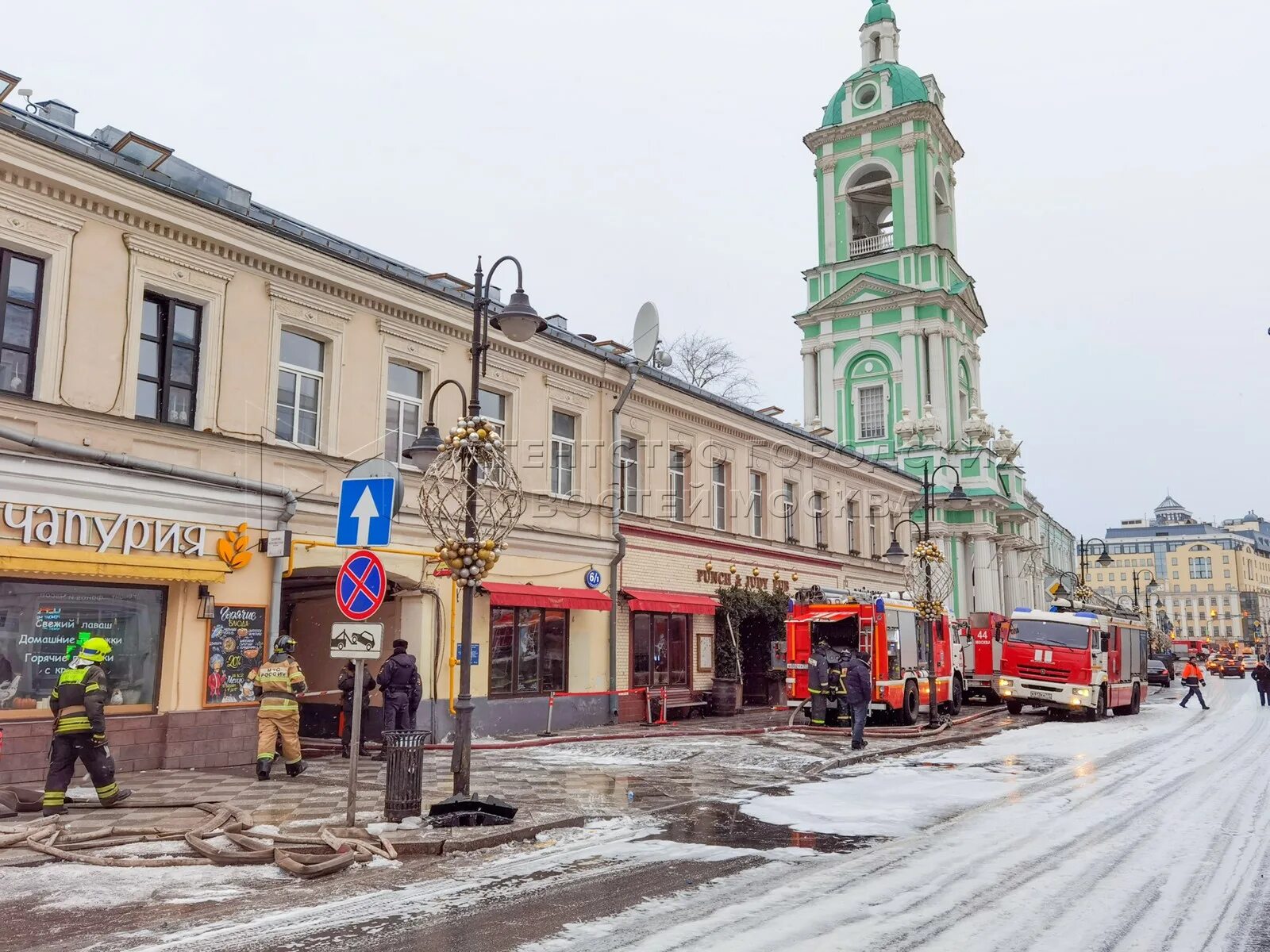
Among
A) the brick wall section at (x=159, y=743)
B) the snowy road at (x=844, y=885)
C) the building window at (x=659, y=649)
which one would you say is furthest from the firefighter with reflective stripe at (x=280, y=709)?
the building window at (x=659, y=649)

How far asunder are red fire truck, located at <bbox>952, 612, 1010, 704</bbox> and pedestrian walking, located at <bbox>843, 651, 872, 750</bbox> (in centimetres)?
1528

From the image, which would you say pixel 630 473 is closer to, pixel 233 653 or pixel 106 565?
pixel 233 653

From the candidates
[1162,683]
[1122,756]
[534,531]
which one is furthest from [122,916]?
[1162,683]

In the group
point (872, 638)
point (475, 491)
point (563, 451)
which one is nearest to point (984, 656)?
point (872, 638)

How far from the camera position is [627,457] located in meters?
24.2

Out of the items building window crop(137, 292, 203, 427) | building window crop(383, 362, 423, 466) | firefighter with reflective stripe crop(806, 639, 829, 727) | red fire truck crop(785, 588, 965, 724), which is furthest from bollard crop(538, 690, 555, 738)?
building window crop(137, 292, 203, 427)

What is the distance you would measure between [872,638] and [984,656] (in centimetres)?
1243

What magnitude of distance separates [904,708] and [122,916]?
1912 cm

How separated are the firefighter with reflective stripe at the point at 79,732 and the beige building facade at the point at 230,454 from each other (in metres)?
2.38

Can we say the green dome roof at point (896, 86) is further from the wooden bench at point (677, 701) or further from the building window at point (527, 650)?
the building window at point (527, 650)

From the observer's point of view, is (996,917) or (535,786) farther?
(535,786)

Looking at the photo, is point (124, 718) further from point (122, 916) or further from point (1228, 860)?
point (1228, 860)

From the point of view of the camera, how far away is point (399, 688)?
49.9 feet

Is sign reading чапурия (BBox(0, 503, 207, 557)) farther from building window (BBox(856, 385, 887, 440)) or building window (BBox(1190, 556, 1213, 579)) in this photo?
building window (BBox(1190, 556, 1213, 579))
